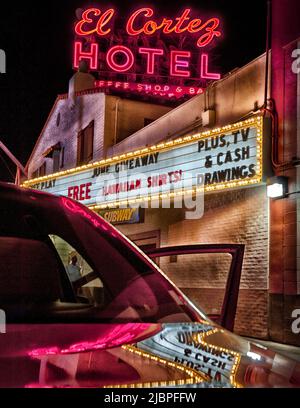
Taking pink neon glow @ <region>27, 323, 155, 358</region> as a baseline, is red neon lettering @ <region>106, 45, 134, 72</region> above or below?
above

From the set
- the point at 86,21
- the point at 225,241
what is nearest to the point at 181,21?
the point at 86,21

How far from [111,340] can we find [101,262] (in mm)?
1004

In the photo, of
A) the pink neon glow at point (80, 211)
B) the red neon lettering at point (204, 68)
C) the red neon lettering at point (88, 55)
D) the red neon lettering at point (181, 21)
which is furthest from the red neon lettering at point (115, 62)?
the pink neon glow at point (80, 211)

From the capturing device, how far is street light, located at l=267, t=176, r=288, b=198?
35.1 ft

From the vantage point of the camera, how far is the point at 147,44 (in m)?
21.8

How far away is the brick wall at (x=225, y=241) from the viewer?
449 inches

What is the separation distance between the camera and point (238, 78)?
1246 centimetres

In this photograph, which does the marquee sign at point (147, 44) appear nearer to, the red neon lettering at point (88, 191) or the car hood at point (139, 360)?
the red neon lettering at point (88, 191)

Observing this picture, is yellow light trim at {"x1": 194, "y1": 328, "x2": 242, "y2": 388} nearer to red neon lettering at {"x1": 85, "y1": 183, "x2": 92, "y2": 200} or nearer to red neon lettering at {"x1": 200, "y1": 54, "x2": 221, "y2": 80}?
red neon lettering at {"x1": 85, "y1": 183, "x2": 92, "y2": 200}

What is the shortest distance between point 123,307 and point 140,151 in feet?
37.0

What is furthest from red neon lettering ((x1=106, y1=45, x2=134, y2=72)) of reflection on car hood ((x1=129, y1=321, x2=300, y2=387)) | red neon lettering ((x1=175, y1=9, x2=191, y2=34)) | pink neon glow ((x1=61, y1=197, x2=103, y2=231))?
reflection on car hood ((x1=129, y1=321, x2=300, y2=387))

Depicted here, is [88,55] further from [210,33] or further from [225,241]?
[225,241]

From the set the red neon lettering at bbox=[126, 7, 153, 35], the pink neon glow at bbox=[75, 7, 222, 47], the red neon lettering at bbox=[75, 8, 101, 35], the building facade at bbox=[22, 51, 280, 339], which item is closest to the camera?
the building facade at bbox=[22, 51, 280, 339]
